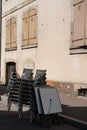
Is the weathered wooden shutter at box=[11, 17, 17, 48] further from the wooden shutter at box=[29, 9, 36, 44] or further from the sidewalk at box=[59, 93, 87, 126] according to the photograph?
the sidewalk at box=[59, 93, 87, 126]

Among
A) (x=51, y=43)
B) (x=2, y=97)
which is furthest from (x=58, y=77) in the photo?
(x=2, y=97)

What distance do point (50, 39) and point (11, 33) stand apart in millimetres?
5982

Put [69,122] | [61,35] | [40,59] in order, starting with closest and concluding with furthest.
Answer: [69,122], [61,35], [40,59]

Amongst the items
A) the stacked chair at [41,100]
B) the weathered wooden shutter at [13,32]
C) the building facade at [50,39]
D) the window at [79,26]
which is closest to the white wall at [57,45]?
the building facade at [50,39]

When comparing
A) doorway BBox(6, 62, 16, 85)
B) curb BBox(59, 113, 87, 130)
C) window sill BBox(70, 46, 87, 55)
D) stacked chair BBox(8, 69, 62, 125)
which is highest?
window sill BBox(70, 46, 87, 55)

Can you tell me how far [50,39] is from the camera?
18094 mm

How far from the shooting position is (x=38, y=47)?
764 inches

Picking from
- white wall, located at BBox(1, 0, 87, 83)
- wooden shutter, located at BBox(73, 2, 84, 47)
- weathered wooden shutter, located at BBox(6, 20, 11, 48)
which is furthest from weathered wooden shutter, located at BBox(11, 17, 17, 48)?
wooden shutter, located at BBox(73, 2, 84, 47)

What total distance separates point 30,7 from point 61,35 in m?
4.13

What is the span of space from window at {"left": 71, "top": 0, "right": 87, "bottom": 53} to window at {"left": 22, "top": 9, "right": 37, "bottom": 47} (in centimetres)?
443

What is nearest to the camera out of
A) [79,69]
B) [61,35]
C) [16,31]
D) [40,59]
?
[79,69]

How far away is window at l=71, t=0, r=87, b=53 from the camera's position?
48.2 feet

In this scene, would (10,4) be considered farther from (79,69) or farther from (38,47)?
(79,69)

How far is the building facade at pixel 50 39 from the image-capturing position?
15.3 metres
